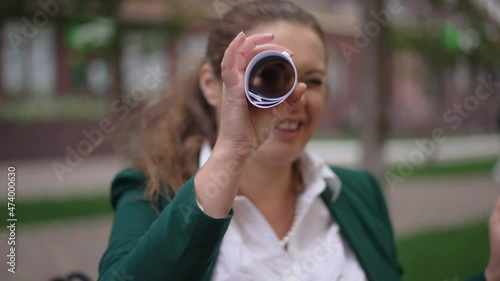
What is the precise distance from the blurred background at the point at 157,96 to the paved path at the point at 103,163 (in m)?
0.06

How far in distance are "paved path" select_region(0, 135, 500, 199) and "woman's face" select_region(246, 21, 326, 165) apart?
10.9 feet

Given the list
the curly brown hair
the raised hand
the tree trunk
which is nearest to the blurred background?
the tree trunk

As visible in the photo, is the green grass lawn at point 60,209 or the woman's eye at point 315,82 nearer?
the woman's eye at point 315,82

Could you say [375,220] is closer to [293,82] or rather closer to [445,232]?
[293,82]

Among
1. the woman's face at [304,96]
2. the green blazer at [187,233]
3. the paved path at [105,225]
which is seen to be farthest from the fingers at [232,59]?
the paved path at [105,225]

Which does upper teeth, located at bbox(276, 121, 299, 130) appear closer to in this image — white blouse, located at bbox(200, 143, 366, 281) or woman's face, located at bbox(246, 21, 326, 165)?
woman's face, located at bbox(246, 21, 326, 165)

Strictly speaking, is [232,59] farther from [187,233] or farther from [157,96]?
[157,96]

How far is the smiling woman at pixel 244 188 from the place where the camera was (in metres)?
1.42

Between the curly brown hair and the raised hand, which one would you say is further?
the curly brown hair

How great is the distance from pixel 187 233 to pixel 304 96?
63 cm

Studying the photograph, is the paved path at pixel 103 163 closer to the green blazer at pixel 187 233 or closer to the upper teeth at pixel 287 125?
the green blazer at pixel 187 233

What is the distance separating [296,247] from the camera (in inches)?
73.8

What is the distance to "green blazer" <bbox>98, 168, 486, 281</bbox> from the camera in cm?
141

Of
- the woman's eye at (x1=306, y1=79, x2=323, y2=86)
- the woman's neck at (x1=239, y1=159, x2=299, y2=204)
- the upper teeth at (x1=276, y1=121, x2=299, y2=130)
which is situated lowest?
the woman's neck at (x1=239, y1=159, x2=299, y2=204)
